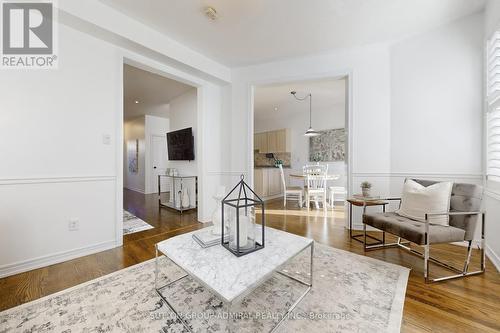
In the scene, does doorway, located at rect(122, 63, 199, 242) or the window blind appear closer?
the window blind

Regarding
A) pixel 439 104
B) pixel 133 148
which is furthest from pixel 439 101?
pixel 133 148

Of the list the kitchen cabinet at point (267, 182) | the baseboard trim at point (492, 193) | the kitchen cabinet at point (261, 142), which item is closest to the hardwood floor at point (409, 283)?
the baseboard trim at point (492, 193)

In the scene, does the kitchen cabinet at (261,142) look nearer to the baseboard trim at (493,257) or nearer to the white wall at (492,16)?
the white wall at (492,16)

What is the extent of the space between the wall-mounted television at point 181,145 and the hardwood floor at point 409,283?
69.0 inches

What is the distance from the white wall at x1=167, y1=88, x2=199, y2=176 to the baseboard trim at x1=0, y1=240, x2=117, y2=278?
7.26ft

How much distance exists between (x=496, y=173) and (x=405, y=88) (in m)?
1.39

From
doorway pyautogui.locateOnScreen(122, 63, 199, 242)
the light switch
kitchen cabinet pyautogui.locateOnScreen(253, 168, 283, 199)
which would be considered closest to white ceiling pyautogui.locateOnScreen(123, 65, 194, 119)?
doorway pyautogui.locateOnScreen(122, 63, 199, 242)

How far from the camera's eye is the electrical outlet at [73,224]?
83.2 inches

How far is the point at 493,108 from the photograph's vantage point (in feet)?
6.69

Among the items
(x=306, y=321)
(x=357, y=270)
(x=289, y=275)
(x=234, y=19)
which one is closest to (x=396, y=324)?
(x=306, y=321)

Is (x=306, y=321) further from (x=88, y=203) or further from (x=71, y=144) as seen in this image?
(x=71, y=144)

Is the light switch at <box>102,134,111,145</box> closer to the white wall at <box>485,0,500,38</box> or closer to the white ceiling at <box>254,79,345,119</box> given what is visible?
the white ceiling at <box>254,79,345,119</box>

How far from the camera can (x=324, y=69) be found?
316 cm

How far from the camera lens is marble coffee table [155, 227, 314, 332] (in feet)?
3.24
